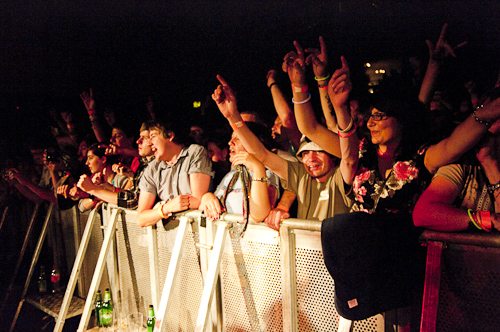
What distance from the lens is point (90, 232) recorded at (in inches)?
169

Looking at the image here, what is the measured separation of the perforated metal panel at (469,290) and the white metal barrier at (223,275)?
1.40ft

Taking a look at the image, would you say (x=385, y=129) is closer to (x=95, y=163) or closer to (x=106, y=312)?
(x=106, y=312)

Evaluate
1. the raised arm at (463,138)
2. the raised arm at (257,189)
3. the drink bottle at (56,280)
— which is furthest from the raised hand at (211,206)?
the drink bottle at (56,280)

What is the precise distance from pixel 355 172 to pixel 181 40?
5.99 meters

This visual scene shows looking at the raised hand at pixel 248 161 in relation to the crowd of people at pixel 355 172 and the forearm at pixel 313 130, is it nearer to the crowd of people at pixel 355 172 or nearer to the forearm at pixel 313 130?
the crowd of people at pixel 355 172

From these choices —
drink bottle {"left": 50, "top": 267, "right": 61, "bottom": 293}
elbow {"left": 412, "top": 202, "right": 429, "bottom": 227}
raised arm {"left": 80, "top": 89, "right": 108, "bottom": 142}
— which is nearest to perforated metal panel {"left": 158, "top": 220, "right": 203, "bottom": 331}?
elbow {"left": 412, "top": 202, "right": 429, "bottom": 227}

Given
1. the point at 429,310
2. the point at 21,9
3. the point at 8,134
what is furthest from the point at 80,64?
the point at 429,310

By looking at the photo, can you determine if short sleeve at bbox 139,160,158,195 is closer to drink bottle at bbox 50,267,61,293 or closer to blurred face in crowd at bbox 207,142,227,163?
blurred face in crowd at bbox 207,142,227,163

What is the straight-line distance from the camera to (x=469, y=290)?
1935 millimetres

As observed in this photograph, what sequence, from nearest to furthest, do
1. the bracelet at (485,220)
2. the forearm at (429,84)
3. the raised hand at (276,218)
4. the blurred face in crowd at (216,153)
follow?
the bracelet at (485,220) → the raised hand at (276,218) → the forearm at (429,84) → the blurred face in crowd at (216,153)

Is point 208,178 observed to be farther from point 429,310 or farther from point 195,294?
point 429,310

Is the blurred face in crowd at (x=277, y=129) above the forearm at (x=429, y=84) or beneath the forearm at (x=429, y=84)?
beneath

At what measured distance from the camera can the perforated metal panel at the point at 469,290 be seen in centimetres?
186

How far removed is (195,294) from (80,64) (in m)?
6.86
